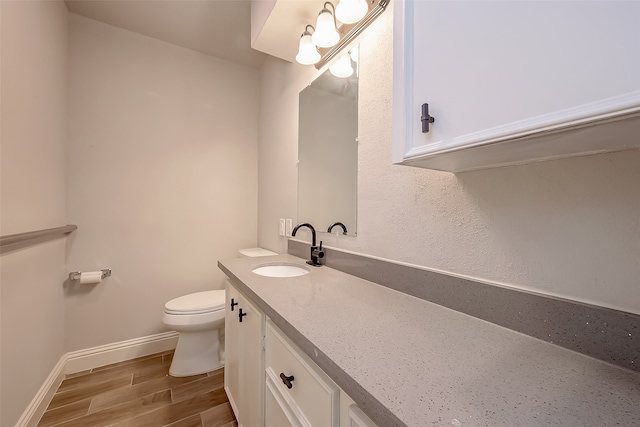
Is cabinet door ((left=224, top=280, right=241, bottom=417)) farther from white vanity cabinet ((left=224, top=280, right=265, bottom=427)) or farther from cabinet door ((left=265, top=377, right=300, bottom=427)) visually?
cabinet door ((left=265, top=377, right=300, bottom=427))

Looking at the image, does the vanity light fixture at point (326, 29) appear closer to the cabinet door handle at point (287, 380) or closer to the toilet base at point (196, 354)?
the cabinet door handle at point (287, 380)

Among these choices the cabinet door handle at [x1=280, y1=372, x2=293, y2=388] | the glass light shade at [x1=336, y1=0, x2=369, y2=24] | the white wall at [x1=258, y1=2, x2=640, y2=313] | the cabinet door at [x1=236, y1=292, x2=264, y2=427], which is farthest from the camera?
the glass light shade at [x1=336, y1=0, x2=369, y2=24]

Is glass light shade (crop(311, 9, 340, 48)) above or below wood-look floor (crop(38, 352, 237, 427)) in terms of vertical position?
above

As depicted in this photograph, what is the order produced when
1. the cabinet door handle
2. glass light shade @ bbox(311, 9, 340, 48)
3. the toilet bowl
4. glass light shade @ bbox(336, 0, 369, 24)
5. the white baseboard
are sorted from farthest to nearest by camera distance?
1. the toilet bowl
2. the white baseboard
3. glass light shade @ bbox(311, 9, 340, 48)
4. glass light shade @ bbox(336, 0, 369, 24)
5. the cabinet door handle

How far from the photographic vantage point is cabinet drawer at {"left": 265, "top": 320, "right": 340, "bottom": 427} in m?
0.55

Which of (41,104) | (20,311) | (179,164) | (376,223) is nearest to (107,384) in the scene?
(20,311)

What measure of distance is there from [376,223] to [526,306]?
1.86ft

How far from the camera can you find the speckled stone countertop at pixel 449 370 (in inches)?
14.7

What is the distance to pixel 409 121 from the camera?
2.05 feet

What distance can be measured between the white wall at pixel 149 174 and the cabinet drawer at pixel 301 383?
1680 millimetres

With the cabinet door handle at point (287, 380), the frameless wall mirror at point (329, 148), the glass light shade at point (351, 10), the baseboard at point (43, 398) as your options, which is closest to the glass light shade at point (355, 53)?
the frameless wall mirror at point (329, 148)

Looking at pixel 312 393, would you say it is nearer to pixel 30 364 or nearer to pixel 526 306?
pixel 526 306

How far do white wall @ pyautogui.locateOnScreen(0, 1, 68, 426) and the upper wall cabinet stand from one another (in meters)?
1.66

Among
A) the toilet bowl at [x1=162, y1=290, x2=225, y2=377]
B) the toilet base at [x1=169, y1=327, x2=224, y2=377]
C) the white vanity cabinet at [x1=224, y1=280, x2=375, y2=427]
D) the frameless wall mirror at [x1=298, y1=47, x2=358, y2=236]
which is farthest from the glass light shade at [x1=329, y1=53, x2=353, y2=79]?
the toilet base at [x1=169, y1=327, x2=224, y2=377]
